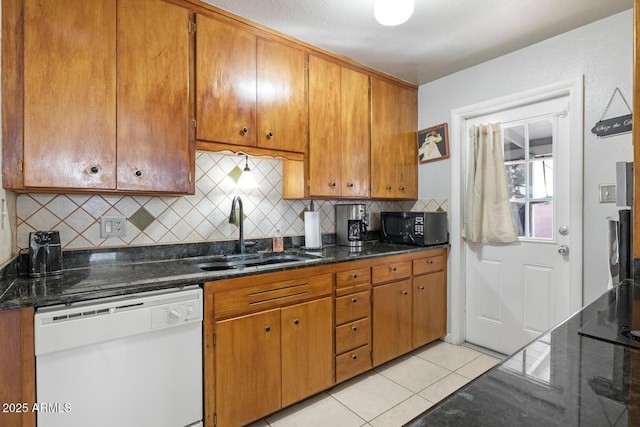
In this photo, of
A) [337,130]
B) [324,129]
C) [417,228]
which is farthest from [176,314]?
[417,228]

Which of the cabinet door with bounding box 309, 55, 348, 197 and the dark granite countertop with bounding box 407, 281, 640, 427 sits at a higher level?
the cabinet door with bounding box 309, 55, 348, 197

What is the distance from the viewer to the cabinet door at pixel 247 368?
1.63 meters

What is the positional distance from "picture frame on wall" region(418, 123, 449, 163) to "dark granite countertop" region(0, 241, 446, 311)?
112 centimetres

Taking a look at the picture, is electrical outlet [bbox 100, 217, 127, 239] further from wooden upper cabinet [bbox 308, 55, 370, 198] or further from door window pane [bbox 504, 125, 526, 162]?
door window pane [bbox 504, 125, 526, 162]

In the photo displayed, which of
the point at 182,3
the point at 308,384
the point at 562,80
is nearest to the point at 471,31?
the point at 562,80

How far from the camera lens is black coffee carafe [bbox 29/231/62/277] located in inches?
60.2

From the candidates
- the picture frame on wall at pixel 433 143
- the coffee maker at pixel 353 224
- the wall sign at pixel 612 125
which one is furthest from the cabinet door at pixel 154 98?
the wall sign at pixel 612 125

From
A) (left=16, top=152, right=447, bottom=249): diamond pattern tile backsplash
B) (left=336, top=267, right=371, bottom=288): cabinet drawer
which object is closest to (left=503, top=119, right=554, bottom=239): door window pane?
(left=16, top=152, right=447, bottom=249): diamond pattern tile backsplash

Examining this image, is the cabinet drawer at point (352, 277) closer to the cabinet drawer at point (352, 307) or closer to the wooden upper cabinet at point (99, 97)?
the cabinet drawer at point (352, 307)

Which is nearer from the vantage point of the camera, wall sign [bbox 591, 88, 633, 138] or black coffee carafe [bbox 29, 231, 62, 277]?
black coffee carafe [bbox 29, 231, 62, 277]

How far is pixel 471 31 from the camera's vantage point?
2.15 metres

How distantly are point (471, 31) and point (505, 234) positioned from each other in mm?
1530

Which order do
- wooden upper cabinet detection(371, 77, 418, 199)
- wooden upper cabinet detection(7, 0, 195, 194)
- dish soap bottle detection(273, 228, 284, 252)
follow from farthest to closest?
wooden upper cabinet detection(371, 77, 418, 199), dish soap bottle detection(273, 228, 284, 252), wooden upper cabinet detection(7, 0, 195, 194)

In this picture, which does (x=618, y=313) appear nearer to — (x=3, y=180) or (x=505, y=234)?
(x=505, y=234)
